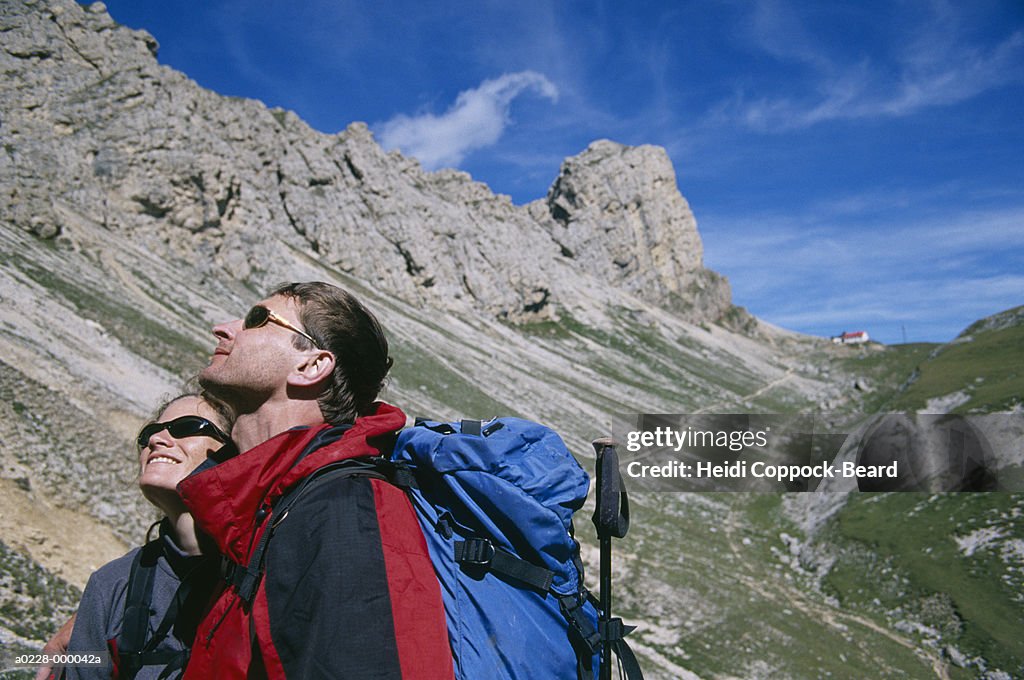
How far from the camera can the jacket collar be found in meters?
2.87

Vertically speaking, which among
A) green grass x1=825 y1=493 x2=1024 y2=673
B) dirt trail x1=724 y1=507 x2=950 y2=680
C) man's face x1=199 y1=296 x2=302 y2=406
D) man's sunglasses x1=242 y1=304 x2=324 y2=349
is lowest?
dirt trail x1=724 y1=507 x2=950 y2=680

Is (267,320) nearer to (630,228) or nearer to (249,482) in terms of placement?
(249,482)

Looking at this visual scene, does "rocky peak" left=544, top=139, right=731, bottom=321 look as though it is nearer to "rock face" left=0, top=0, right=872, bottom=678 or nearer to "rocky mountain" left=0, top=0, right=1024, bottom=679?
"rock face" left=0, top=0, right=872, bottom=678

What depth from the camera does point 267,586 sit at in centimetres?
253

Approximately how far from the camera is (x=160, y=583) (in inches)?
154

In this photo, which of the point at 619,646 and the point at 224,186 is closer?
the point at 619,646

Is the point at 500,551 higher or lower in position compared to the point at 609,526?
lower

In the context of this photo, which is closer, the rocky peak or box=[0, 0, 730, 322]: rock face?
box=[0, 0, 730, 322]: rock face

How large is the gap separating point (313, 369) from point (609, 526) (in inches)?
72.6

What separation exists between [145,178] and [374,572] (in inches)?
2430

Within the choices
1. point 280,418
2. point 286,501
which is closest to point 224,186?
point 280,418

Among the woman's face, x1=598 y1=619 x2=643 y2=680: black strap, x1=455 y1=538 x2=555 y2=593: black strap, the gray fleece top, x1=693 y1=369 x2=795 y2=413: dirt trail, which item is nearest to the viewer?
x1=455 y1=538 x2=555 y2=593: black strap

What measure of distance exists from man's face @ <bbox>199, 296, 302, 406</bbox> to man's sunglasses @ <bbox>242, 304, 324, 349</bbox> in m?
0.02

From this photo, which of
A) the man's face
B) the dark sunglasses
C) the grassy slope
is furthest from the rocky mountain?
the man's face
